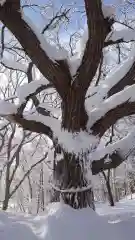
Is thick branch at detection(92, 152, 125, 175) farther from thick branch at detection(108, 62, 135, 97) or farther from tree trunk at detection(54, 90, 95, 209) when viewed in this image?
thick branch at detection(108, 62, 135, 97)

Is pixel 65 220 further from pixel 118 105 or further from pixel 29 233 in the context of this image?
pixel 118 105

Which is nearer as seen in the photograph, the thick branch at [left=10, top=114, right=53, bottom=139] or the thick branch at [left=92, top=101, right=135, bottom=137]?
the thick branch at [left=92, top=101, right=135, bottom=137]

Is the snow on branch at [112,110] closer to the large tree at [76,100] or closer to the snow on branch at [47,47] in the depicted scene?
the large tree at [76,100]

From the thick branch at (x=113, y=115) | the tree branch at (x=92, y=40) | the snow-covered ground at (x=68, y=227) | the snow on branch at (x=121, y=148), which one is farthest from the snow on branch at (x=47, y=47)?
the snow-covered ground at (x=68, y=227)

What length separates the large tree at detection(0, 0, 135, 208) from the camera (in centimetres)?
358

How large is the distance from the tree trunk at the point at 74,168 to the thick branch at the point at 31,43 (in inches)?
12.0

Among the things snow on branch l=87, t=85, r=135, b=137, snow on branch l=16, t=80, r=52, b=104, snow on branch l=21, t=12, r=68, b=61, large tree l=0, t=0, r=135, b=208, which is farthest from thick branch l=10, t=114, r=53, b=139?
snow on branch l=21, t=12, r=68, b=61

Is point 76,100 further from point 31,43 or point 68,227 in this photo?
point 68,227

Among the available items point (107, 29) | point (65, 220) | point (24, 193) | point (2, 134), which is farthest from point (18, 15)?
point (24, 193)

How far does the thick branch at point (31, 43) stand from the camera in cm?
351

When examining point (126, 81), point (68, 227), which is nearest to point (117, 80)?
point (126, 81)

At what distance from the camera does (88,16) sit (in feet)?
11.2

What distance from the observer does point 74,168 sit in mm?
4152

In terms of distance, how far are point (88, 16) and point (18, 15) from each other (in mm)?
812
